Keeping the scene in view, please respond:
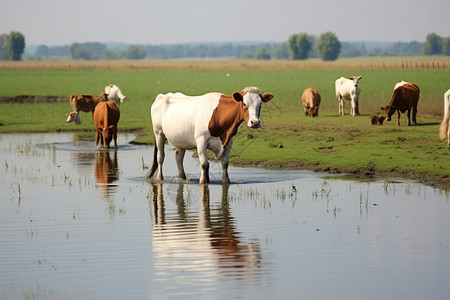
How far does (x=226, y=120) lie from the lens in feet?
61.5

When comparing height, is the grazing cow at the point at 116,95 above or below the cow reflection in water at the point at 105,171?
above

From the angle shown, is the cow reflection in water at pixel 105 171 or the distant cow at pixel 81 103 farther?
the distant cow at pixel 81 103

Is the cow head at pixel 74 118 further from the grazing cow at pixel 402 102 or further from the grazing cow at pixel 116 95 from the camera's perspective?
the grazing cow at pixel 402 102

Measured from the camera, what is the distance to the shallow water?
10.8 meters

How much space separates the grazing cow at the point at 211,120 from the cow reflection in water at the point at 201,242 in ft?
5.28

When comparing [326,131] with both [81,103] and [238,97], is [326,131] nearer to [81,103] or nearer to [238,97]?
[238,97]

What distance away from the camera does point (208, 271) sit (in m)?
11.5

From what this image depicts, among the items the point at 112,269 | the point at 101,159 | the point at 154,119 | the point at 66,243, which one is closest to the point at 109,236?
the point at 66,243

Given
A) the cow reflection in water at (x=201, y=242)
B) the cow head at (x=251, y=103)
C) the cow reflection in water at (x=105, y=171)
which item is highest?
the cow head at (x=251, y=103)

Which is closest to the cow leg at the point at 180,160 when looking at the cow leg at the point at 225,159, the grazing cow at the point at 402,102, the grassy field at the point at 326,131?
the cow leg at the point at 225,159

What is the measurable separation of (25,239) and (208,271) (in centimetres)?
360

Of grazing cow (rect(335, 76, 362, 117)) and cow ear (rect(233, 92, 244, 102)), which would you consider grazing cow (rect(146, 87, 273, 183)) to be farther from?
grazing cow (rect(335, 76, 362, 117))

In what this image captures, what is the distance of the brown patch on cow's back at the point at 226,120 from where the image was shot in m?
18.7

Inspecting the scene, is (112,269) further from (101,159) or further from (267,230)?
(101,159)
